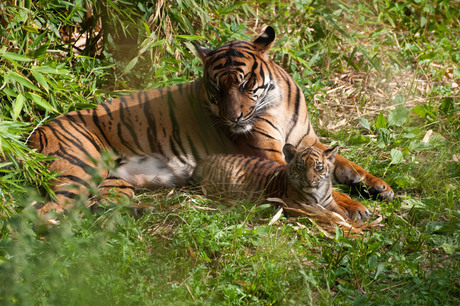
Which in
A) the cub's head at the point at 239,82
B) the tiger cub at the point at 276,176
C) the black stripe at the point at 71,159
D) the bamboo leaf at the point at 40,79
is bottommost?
the tiger cub at the point at 276,176

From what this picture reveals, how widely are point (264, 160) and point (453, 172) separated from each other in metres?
1.66

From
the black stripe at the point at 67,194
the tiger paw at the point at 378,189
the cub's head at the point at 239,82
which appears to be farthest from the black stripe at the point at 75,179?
the tiger paw at the point at 378,189

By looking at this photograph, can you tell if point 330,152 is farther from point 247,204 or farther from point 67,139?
point 67,139

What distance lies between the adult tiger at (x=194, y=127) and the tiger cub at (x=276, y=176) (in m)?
0.23

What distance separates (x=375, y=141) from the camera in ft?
17.0

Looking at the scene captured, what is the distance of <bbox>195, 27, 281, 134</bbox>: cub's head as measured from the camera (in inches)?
166

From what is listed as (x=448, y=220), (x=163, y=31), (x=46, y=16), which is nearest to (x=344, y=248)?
(x=448, y=220)

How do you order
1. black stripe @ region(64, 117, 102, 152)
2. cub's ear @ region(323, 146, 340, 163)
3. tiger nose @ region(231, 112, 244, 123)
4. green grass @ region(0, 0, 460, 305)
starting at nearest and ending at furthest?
green grass @ region(0, 0, 460, 305)
cub's ear @ region(323, 146, 340, 163)
tiger nose @ region(231, 112, 244, 123)
black stripe @ region(64, 117, 102, 152)

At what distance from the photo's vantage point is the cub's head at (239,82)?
421cm

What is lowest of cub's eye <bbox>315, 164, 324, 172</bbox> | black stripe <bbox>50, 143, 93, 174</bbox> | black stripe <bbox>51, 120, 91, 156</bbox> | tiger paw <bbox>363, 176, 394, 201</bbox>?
tiger paw <bbox>363, 176, 394, 201</bbox>

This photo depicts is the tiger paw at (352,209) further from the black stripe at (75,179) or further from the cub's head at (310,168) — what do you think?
the black stripe at (75,179)

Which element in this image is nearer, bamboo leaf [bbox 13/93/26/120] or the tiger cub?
the tiger cub

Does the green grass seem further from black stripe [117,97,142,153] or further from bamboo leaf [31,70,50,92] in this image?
black stripe [117,97,142,153]

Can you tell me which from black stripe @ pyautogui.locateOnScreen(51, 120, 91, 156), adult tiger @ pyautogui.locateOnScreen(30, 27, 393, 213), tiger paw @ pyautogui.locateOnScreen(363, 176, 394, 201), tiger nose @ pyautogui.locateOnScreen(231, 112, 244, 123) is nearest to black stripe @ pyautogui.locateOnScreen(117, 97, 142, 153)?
adult tiger @ pyautogui.locateOnScreen(30, 27, 393, 213)
